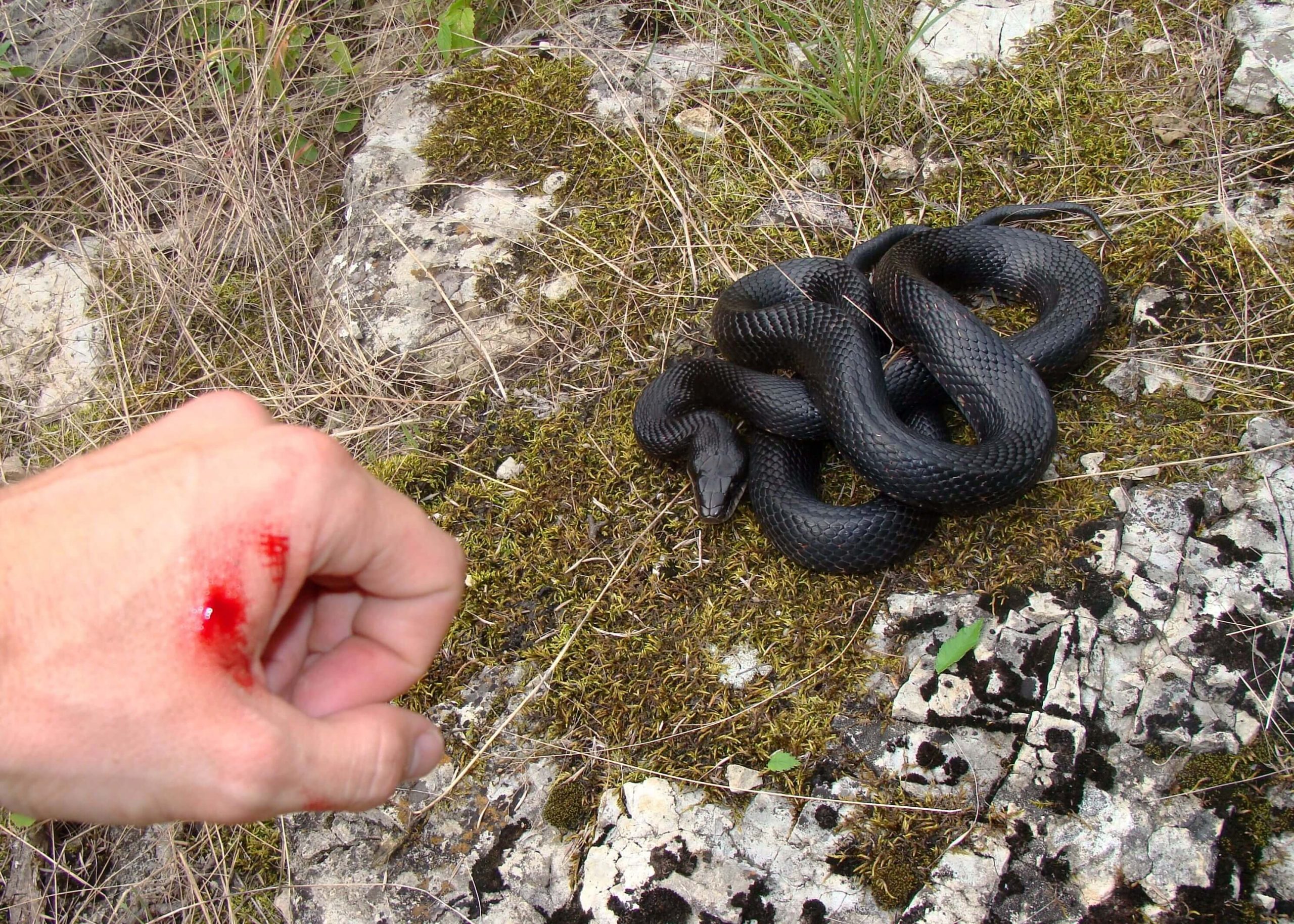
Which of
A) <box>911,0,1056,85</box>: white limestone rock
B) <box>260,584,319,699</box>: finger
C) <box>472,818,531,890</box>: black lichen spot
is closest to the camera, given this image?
<box>260,584,319,699</box>: finger

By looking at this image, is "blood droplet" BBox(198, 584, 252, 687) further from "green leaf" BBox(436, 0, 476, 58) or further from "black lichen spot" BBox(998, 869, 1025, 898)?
"green leaf" BBox(436, 0, 476, 58)

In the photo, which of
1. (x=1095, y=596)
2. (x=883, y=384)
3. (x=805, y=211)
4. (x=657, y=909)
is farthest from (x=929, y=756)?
(x=805, y=211)

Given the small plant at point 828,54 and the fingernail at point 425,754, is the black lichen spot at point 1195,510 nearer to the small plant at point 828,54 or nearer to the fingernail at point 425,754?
the small plant at point 828,54

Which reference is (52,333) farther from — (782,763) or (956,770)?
(956,770)

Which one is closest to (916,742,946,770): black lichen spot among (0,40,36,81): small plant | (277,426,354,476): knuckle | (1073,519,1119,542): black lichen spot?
(1073,519,1119,542): black lichen spot

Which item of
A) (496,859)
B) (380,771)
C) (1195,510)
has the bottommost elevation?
(496,859)

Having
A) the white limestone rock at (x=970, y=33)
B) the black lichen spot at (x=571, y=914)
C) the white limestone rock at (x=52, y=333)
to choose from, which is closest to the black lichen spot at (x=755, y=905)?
the black lichen spot at (x=571, y=914)
